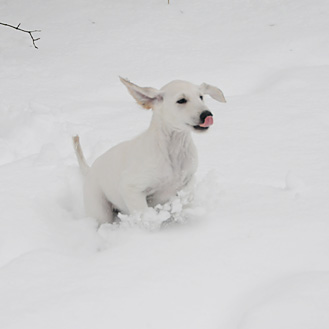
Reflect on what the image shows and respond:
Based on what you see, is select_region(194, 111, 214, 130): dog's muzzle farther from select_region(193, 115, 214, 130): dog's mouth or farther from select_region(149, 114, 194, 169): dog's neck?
select_region(149, 114, 194, 169): dog's neck

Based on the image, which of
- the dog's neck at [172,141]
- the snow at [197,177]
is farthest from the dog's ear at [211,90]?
the snow at [197,177]

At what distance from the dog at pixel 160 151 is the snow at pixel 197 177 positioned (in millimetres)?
101

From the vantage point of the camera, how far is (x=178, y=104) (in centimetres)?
245

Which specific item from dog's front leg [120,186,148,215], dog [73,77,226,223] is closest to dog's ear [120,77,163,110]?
dog [73,77,226,223]

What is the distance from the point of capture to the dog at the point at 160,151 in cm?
245

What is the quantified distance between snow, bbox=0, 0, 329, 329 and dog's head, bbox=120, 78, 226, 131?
0.38 metres

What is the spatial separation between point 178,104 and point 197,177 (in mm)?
668

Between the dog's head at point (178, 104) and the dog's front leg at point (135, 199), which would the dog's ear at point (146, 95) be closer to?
the dog's head at point (178, 104)

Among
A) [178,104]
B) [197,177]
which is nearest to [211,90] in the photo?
[178,104]

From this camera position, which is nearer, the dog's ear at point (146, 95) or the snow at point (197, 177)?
the snow at point (197, 177)

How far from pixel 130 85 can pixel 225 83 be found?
7.55ft

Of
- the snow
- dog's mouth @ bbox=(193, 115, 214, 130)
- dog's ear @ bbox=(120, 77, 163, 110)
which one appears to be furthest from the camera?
dog's ear @ bbox=(120, 77, 163, 110)

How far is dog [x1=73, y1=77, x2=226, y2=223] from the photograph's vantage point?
8.05 feet

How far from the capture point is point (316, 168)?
119 inches
